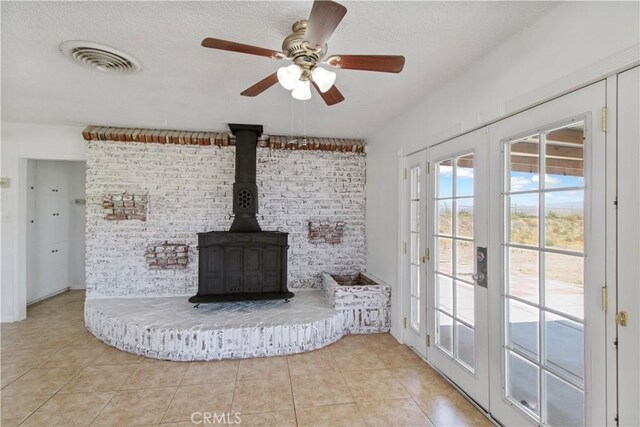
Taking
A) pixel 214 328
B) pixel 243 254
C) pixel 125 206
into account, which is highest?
pixel 125 206

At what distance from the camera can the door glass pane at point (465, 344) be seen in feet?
8.02

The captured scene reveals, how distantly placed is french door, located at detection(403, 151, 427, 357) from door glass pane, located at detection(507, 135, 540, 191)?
39.8 inches

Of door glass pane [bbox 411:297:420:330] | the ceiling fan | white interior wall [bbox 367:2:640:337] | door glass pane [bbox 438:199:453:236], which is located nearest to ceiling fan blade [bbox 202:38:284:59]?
the ceiling fan

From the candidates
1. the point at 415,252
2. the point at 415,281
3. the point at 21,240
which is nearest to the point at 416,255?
the point at 415,252

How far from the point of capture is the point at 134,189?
4.22m

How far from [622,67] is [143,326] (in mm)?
4210

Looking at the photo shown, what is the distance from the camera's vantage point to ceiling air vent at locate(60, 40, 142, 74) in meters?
2.07

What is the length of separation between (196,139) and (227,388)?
3.26 m

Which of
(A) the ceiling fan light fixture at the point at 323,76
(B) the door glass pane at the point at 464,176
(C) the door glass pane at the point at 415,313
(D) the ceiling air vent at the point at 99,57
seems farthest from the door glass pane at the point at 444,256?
(D) the ceiling air vent at the point at 99,57

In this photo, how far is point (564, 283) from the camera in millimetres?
1682

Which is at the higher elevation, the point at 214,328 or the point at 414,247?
the point at 414,247

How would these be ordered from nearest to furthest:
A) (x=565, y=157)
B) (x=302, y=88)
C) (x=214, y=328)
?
(x=565, y=157) < (x=302, y=88) < (x=214, y=328)

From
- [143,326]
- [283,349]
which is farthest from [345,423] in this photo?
[143,326]

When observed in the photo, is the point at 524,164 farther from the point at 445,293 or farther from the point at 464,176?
the point at 445,293
